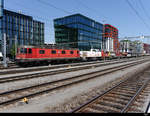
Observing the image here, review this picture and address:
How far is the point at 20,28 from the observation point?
67.6m

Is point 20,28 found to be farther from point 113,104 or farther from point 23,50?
point 113,104

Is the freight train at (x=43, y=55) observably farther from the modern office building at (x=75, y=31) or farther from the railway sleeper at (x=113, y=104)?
the modern office building at (x=75, y=31)

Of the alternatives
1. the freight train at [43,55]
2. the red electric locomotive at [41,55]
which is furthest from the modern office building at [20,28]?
the red electric locomotive at [41,55]

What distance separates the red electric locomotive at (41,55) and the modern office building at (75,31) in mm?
30484

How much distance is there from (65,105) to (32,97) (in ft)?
7.27

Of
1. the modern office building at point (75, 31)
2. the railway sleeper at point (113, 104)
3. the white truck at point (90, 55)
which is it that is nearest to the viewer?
the railway sleeper at point (113, 104)

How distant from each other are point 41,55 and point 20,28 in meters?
52.0

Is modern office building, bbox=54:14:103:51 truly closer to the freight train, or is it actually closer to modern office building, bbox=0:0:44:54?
modern office building, bbox=0:0:44:54

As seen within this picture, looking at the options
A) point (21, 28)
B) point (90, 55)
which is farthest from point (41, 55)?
point (21, 28)

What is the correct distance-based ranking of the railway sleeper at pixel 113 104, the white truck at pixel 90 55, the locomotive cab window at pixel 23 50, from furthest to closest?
the white truck at pixel 90 55 < the locomotive cab window at pixel 23 50 < the railway sleeper at pixel 113 104

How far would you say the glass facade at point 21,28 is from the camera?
202 ft

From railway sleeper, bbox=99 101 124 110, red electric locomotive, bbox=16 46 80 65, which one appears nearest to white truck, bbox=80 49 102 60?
red electric locomotive, bbox=16 46 80 65

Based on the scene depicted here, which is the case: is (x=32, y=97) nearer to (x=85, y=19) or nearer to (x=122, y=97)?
(x=122, y=97)

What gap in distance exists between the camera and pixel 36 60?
22.3 m
